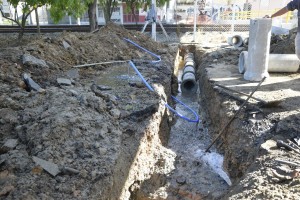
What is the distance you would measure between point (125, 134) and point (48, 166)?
146cm

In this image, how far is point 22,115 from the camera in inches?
165

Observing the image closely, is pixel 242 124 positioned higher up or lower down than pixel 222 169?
higher up

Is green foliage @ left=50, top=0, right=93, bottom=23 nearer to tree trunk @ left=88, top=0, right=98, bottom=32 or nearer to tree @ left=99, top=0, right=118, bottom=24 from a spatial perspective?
tree trunk @ left=88, top=0, right=98, bottom=32

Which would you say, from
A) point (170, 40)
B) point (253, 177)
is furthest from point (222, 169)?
point (170, 40)

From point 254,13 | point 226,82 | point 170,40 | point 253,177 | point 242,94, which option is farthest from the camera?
point 254,13

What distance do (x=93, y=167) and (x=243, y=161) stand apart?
2274mm

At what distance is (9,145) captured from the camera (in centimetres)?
362

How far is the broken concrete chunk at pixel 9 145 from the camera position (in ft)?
11.8

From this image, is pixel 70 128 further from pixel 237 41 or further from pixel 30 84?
pixel 237 41

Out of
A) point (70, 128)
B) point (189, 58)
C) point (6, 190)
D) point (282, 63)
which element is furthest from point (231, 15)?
point (6, 190)

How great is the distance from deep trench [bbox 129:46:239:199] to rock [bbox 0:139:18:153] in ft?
5.58

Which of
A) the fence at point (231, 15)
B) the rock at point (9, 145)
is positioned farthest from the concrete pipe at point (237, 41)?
the rock at point (9, 145)

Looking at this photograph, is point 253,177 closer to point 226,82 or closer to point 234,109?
point 234,109

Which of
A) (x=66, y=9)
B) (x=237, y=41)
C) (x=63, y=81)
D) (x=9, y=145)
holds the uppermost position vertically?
(x=66, y=9)
